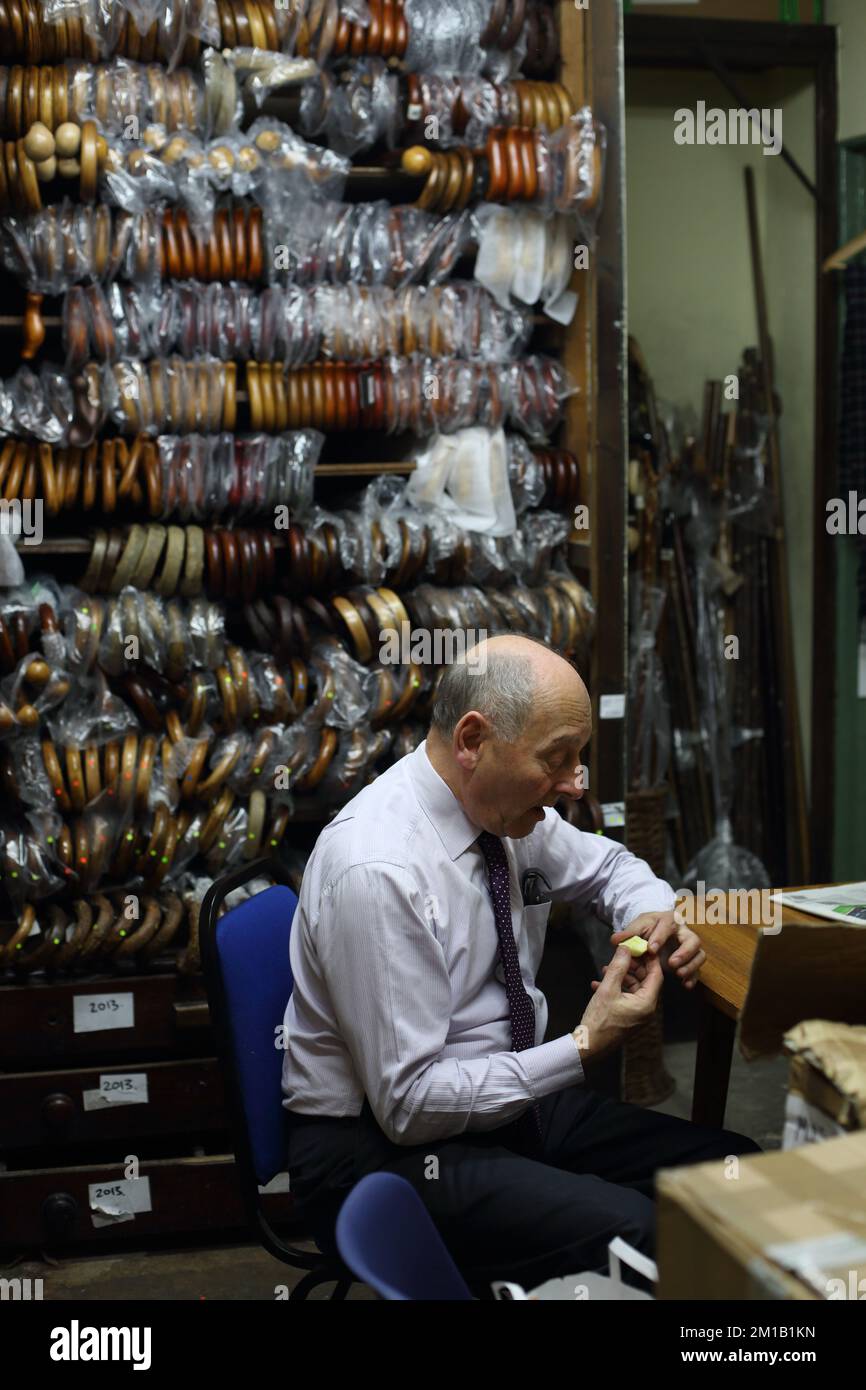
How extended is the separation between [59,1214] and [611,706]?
5.59 ft

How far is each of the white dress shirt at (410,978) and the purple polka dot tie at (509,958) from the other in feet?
0.05

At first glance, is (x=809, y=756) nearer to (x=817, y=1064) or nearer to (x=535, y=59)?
(x=535, y=59)

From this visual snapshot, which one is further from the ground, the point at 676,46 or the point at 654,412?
the point at 676,46

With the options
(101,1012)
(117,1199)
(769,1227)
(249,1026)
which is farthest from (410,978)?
(117,1199)

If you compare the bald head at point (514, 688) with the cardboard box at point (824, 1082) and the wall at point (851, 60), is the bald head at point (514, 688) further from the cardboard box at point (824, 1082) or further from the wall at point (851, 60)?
the wall at point (851, 60)

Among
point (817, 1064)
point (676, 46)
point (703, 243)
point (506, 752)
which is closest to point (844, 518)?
point (703, 243)

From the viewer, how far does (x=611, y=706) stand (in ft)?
10.7

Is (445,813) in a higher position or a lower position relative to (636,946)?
higher

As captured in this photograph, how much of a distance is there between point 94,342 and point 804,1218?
2.42 metres

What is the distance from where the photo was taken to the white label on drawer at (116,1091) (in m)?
2.93

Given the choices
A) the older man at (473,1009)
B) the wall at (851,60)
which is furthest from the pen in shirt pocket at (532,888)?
the wall at (851,60)

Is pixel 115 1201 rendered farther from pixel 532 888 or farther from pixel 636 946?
pixel 636 946

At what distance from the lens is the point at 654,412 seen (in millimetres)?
4078

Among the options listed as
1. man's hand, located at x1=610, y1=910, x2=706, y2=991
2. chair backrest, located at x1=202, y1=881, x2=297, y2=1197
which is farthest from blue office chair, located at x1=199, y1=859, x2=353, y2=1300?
man's hand, located at x1=610, y1=910, x2=706, y2=991
